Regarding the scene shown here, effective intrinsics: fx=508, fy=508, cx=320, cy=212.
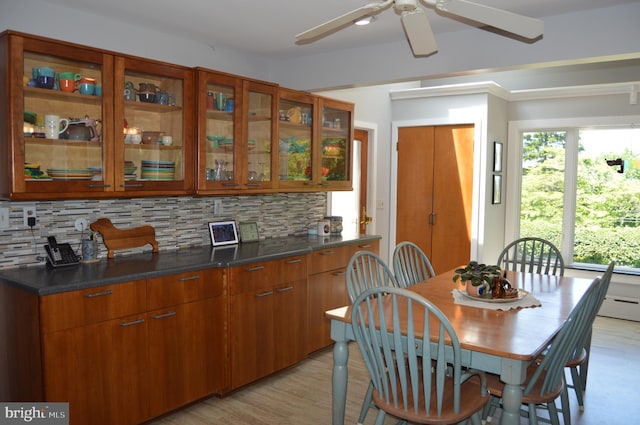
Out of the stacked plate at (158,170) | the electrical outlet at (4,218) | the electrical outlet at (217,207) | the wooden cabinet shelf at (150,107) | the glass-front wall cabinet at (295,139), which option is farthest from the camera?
the glass-front wall cabinet at (295,139)

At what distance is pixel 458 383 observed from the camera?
2.01 meters

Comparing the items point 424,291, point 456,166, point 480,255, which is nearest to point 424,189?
point 456,166

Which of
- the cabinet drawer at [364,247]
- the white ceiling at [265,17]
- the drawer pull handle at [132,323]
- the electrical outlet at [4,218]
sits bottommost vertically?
the drawer pull handle at [132,323]

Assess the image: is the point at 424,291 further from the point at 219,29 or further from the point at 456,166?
the point at 456,166

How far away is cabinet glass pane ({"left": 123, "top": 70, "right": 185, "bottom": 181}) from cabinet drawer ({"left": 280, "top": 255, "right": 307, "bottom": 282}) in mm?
911

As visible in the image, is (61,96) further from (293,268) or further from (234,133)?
(293,268)

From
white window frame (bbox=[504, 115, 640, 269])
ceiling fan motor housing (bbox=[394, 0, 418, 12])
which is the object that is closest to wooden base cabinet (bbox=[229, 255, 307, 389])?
ceiling fan motor housing (bbox=[394, 0, 418, 12])

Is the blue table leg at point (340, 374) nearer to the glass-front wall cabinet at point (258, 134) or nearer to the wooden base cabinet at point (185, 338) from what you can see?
the wooden base cabinet at point (185, 338)

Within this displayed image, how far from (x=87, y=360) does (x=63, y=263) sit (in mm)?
634

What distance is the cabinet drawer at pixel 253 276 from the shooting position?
3122 millimetres

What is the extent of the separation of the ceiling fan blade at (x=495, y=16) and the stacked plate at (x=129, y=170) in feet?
6.20

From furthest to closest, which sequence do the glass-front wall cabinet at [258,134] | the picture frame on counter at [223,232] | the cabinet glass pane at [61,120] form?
the picture frame on counter at [223,232]
the glass-front wall cabinet at [258,134]
the cabinet glass pane at [61,120]

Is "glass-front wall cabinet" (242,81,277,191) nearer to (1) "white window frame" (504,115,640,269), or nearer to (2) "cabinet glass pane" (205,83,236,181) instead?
(2) "cabinet glass pane" (205,83,236,181)

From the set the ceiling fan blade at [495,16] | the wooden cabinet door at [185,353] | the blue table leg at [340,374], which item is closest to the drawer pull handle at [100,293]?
the wooden cabinet door at [185,353]
